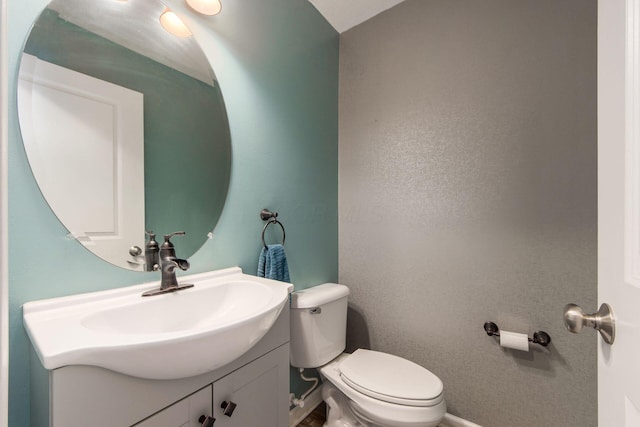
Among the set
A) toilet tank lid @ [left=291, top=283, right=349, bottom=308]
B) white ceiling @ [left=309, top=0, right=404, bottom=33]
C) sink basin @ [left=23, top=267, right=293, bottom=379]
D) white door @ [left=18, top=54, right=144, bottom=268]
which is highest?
white ceiling @ [left=309, top=0, right=404, bottom=33]

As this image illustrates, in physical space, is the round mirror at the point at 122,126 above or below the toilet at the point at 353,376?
above

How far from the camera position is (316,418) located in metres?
1.56

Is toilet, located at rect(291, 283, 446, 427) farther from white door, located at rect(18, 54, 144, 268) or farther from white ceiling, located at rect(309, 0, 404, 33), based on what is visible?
white ceiling, located at rect(309, 0, 404, 33)

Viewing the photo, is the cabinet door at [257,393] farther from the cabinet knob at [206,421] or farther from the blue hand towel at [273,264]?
the blue hand towel at [273,264]

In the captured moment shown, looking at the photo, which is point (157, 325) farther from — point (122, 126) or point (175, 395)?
point (122, 126)

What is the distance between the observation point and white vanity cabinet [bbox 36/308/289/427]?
0.52 metres

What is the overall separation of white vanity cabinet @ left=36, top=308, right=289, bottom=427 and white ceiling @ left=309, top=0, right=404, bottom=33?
1.74m

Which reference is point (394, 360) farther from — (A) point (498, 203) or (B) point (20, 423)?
(B) point (20, 423)

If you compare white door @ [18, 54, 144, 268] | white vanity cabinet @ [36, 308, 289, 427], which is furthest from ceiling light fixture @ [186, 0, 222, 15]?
white vanity cabinet @ [36, 308, 289, 427]

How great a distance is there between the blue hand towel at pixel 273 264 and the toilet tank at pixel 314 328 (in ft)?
0.54

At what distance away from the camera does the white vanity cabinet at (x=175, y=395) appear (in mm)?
523

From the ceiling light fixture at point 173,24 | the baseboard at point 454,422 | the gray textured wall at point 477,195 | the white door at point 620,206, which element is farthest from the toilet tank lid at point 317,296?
the ceiling light fixture at point 173,24

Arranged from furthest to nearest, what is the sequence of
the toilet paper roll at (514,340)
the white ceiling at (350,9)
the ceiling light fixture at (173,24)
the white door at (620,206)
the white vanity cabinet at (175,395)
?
the white ceiling at (350,9) < the toilet paper roll at (514,340) < the ceiling light fixture at (173,24) < the white vanity cabinet at (175,395) < the white door at (620,206)

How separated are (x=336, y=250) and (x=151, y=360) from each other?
1387 millimetres
